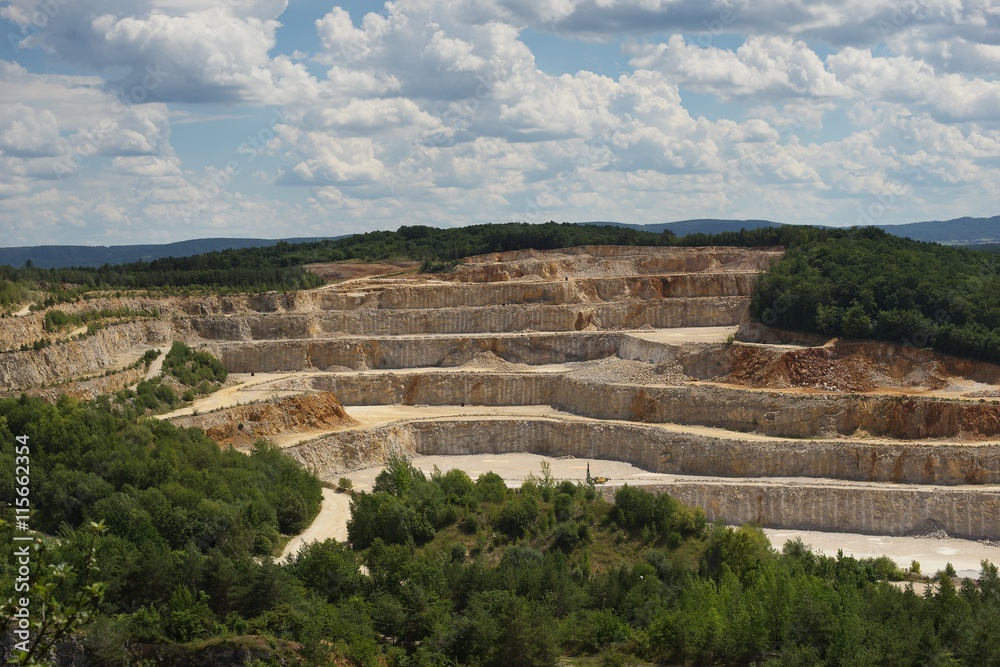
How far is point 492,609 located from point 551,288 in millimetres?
53430

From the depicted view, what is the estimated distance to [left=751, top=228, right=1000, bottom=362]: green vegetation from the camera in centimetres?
6419

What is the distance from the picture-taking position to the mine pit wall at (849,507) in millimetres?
49219

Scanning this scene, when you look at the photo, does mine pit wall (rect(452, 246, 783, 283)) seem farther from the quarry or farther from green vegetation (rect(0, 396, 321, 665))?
green vegetation (rect(0, 396, 321, 665))

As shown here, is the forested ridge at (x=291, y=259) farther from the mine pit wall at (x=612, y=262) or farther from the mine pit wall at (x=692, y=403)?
the mine pit wall at (x=692, y=403)

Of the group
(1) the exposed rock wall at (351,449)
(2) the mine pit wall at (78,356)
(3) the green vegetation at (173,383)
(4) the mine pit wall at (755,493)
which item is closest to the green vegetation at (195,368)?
(3) the green vegetation at (173,383)

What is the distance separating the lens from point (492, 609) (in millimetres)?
36312

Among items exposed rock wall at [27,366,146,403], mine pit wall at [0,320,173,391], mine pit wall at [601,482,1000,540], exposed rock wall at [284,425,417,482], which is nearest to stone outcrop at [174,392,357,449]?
exposed rock wall at [284,425,417,482]

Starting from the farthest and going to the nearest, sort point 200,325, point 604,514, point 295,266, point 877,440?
point 295,266, point 200,325, point 877,440, point 604,514

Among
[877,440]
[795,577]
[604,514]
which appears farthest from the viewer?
[877,440]

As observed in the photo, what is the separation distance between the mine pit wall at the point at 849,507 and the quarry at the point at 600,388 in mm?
71

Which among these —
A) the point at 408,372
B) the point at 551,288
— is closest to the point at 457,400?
the point at 408,372

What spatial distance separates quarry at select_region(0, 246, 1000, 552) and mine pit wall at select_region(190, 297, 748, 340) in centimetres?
12

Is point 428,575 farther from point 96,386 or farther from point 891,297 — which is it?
point 891,297

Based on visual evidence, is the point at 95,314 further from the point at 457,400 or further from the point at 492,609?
the point at 492,609
